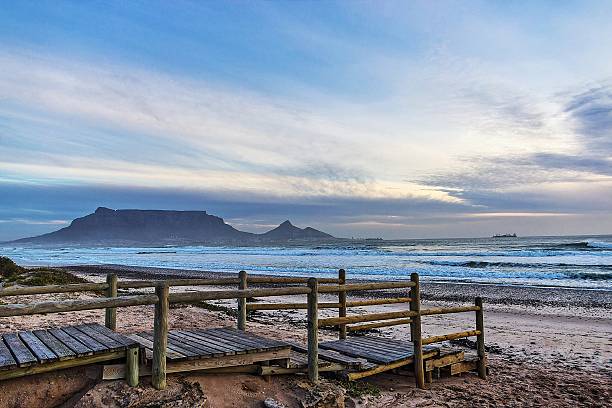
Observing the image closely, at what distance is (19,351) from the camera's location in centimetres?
557

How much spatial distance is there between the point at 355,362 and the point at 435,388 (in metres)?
1.71

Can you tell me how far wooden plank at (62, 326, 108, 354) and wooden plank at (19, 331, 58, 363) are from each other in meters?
0.43

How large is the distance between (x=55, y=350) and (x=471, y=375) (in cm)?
726

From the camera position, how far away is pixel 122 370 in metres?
5.84

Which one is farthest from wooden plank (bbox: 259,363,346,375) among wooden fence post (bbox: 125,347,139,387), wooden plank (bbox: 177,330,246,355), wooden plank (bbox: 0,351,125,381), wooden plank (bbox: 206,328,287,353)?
wooden plank (bbox: 0,351,125,381)

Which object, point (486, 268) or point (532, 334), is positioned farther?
point (486, 268)

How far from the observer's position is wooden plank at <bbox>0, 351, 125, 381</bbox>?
16.8ft

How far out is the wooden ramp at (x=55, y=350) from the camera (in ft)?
17.0

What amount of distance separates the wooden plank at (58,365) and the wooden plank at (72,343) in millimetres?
80

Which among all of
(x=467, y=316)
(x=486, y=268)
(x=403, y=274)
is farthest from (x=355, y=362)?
(x=486, y=268)

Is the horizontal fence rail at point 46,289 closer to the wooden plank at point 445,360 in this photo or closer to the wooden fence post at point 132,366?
the wooden fence post at point 132,366

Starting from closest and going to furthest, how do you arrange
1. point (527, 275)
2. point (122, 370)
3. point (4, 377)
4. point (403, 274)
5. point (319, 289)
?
point (4, 377), point (122, 370), point (319, 289), point (527, 275), point (403, 274)

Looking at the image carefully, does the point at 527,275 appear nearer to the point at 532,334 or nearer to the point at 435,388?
the point at 532,334

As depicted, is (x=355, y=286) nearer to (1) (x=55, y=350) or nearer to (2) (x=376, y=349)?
(2) (x=376, y=349)
